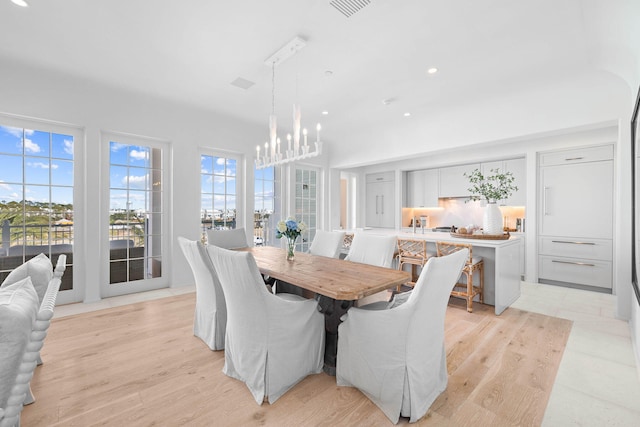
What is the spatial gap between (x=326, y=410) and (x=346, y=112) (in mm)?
3975

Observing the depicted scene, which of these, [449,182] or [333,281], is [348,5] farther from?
[449,182]

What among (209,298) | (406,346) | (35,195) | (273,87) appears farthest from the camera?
(273,87)

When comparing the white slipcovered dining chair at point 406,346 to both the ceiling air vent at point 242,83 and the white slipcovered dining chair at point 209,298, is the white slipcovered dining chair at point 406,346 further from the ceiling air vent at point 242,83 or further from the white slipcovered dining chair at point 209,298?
the ceiling air vent at point 242,83

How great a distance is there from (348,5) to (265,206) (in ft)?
12.3

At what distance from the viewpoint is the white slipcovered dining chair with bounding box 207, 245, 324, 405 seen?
1.73 metres

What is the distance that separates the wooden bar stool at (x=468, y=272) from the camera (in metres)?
3.30

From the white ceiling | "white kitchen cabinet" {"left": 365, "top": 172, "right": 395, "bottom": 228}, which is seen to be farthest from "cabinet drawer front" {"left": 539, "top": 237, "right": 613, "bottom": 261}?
"white kitchen cabinet" {"left": 365, "top": 172, "right": 395, "bottom": 228}

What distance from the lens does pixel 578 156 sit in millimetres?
4102

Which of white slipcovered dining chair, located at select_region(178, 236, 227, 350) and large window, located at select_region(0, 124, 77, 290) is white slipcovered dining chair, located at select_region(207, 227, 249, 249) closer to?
white slipcovered dining chair, located at select_region(178, 236, 227, 350)

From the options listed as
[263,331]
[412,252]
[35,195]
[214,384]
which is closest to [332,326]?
[263,331]

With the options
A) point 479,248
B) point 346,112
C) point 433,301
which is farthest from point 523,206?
point 433,301

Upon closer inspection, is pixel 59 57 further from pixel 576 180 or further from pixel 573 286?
pixel 573 286

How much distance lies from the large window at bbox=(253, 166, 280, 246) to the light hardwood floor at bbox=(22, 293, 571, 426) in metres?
2.52

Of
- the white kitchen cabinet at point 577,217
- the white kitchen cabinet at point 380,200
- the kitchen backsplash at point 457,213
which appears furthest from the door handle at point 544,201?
the white kitchen cabinet at point 380,200
